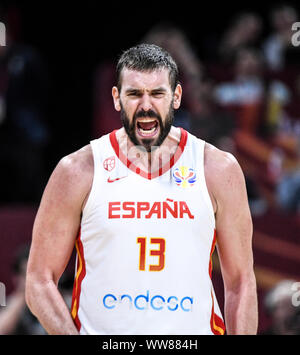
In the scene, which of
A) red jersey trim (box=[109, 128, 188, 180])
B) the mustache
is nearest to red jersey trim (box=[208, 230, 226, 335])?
red jersey trim (box=[109, 128, 188, 180])

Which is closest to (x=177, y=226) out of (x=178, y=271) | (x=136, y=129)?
(x=178, y=271)

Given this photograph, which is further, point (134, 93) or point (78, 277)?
point (78, 277)

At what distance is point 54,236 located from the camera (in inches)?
178

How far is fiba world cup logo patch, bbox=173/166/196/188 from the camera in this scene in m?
4.59

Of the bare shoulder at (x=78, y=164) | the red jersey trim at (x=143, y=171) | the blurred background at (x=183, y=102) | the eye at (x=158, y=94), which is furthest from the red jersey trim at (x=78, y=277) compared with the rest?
the blurred background at (x=183, y=102)

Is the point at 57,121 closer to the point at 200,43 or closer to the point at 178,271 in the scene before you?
the point at 200,43

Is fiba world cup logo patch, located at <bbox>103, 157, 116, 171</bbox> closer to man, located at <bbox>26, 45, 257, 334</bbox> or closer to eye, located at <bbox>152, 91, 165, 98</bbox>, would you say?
man, located at <bbox>26, 45, 257, 334</bbox>

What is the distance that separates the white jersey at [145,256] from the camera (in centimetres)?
444

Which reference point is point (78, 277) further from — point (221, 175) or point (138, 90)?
point (138, 90)

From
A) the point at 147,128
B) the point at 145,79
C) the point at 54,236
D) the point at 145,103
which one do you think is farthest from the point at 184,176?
the point at 54,236

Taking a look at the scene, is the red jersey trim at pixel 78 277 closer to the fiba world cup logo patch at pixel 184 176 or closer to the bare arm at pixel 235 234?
the fiba world cup logo patch at pixel 184 176

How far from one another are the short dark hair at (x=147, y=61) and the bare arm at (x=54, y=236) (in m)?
0.59

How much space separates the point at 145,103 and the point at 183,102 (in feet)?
13.8

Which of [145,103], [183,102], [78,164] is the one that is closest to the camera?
[145,103]
